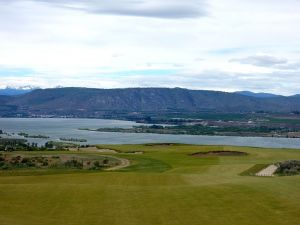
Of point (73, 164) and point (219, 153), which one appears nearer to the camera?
point (73, 164)

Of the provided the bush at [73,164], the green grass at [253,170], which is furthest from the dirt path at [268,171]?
the bush at [73,164]

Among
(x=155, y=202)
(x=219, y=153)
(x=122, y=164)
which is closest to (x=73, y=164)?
(x=122, y=164)

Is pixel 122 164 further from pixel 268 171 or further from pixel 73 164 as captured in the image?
pixel 268 171

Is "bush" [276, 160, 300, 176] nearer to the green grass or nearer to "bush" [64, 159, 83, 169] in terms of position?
the green grass

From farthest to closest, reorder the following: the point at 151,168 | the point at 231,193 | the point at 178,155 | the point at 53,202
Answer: the point at 178,155
the point at 151,168
the point at 231,193
the point at 53,202

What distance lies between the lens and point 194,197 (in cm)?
3441

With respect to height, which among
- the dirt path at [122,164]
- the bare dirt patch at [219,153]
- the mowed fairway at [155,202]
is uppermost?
the mowed fairway at [155,202]

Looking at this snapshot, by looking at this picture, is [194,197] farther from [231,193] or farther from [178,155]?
[178,155]

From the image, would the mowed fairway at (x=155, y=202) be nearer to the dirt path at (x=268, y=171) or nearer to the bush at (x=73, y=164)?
the dirt path at (x=268, y=171)

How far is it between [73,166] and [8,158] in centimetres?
1306

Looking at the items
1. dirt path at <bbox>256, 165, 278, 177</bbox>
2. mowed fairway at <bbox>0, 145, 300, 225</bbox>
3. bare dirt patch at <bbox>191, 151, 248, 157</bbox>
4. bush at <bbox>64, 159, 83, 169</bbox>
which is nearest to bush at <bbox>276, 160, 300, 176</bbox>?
dirt path at <bbox>256, 165, 278, 177</bbox>

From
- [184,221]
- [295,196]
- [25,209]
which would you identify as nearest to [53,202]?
[25,209]

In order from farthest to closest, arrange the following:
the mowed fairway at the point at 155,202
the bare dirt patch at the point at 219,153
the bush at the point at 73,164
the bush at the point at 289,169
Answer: the bare dirt patch at the point at 219,153 < the bush at the point at 73,164 < the bush at the point at 289,169 < the mowed fairway at the point at 155,202

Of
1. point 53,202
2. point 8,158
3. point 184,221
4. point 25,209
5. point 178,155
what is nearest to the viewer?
point 184,221
